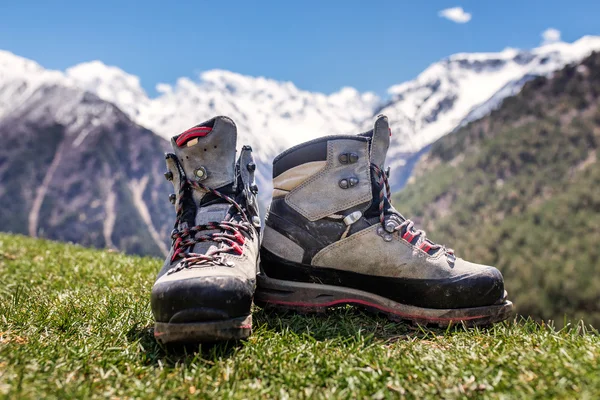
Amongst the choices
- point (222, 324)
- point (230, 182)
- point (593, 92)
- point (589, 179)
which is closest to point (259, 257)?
point (230, 182)

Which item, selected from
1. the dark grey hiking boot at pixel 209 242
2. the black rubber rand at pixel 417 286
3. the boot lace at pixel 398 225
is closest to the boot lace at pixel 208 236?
the dark grey hiking boot at pixel 209 242

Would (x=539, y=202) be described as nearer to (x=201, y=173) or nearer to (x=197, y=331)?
(x=201, y=173)

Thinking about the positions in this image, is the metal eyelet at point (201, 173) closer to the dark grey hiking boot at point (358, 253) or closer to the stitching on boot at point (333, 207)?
the dark grey hiking boot at point (358, 253)

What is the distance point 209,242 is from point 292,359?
1129 mm

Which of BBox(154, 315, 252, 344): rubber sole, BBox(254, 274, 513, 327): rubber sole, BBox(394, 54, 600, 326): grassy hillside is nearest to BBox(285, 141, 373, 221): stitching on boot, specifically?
BBox(254, 274, 513, 327): rubber sole

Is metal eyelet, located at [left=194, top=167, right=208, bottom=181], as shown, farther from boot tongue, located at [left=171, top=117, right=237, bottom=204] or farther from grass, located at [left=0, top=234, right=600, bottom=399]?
grass, located at [left=0, top=234, right=600, bottom=399]

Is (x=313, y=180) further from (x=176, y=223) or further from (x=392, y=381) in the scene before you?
(x=392, y=381)

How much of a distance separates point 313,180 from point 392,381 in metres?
1.87

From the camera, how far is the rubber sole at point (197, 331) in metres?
2.80

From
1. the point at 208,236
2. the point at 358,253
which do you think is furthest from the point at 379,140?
the point at 208,236

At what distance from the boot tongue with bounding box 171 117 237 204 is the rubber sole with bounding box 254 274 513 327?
2.98ft

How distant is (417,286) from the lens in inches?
144

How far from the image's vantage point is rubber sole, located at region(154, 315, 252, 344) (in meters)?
2.80

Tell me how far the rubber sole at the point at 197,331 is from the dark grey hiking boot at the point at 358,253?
100 cm
